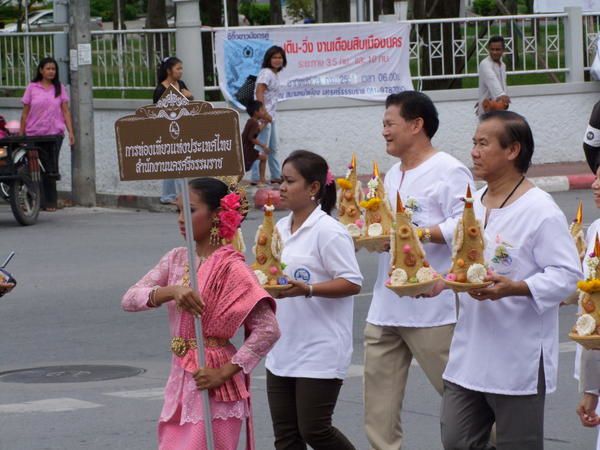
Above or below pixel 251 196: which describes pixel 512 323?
above

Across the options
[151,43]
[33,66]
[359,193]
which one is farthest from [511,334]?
[33,66]

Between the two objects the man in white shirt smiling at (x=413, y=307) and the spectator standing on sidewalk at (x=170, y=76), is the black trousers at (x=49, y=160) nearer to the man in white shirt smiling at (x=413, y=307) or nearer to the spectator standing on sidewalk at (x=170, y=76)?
the spectator standing on sidewalk at (x=170, y=76)

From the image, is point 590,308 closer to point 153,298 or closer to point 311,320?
point 311,320

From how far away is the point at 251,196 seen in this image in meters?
18.5

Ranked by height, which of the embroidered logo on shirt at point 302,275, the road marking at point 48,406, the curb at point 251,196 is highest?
the embroidered logo on shirt at point 302,275

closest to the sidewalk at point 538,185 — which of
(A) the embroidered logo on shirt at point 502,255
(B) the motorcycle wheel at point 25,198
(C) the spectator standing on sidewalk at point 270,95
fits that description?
(C) the spectator standing on sidewalk at point 270,95

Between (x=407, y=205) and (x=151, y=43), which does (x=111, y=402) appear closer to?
(x=407, y=205)

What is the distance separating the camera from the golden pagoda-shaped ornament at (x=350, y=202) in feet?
22.8

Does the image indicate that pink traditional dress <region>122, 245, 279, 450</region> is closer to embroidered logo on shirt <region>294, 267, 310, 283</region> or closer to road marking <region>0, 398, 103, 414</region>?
embroidered logo on shirt <region>294, 267, 310, 283</region>

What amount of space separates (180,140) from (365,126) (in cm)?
1555

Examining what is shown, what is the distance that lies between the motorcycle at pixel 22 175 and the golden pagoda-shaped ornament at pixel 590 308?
11830 millimetres

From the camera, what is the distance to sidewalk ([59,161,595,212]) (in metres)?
18.6

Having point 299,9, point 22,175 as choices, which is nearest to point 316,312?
point 22,175

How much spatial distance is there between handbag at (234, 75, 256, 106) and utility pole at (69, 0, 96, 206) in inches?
79.4
